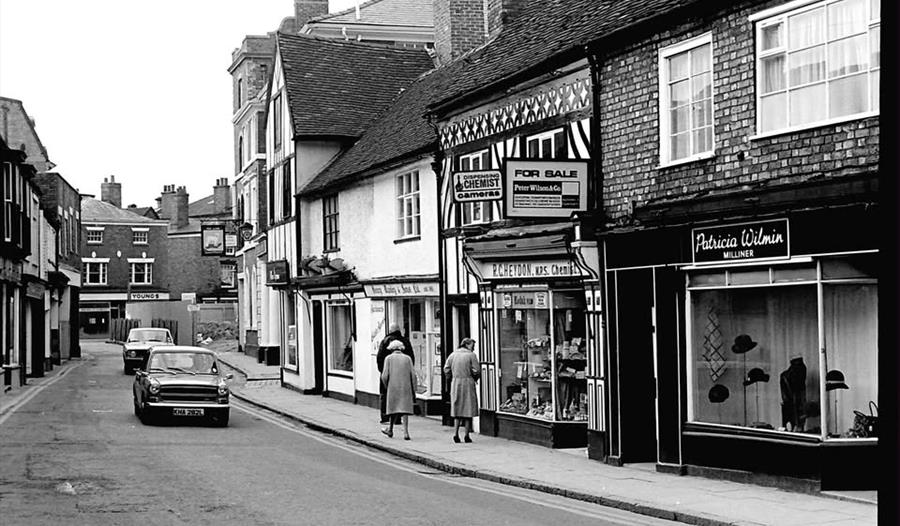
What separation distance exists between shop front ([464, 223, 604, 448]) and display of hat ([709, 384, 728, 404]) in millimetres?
2186

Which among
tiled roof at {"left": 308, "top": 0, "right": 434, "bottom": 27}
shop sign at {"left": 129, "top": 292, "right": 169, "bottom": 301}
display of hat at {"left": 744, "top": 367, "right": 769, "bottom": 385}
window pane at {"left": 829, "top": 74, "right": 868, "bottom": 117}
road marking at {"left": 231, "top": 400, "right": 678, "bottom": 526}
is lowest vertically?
road marking at {"left": 231, "top": 400, "right": 678, "bottom": 526}

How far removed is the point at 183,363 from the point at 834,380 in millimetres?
15124

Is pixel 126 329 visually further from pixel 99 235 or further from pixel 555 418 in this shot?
pixel 555 418

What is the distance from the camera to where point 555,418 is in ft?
63.9

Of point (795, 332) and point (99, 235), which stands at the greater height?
point (99, 235)

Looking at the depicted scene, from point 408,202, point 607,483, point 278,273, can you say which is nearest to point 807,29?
point 607,483

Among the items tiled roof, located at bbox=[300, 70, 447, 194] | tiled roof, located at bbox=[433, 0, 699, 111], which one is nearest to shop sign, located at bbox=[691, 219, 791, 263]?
tiled roof, located at bbox=[433, 0, 699, 111]

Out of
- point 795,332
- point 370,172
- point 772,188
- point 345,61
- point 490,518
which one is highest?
point 345,61

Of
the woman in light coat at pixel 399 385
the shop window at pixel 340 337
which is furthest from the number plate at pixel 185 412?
the shop window at pixel 340 337

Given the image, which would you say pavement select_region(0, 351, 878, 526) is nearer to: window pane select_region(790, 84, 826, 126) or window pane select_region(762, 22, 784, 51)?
window pane select_region(790, 84, 826, 126)

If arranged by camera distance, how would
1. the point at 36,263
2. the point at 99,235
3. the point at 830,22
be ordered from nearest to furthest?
1. the point at 830,22
2. the point at 36,263
3. the point at 99,235

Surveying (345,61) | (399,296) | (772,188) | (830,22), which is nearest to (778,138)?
(772,188)

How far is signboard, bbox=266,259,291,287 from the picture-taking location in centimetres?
3644

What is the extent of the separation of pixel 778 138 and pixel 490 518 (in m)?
5.70
